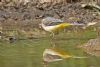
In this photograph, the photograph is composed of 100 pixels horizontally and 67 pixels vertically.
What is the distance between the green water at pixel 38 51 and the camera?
8031 mm

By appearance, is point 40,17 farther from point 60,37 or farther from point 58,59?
point 58,59

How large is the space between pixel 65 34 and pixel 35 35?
2.58ft

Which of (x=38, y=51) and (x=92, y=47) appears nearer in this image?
(x=92, y=47)

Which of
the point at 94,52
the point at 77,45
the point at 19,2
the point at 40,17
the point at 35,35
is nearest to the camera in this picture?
the point at 94,52

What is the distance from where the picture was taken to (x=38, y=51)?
31.9 ft

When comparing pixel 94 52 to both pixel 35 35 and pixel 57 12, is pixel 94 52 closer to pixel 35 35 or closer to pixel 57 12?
pixel 35 35

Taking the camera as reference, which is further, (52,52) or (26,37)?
(26,37)

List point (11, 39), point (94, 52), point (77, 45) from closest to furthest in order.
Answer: point (94, 52) → point (77, 45) → point (11, 39)

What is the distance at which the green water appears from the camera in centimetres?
803

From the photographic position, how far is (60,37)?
12.0 metres

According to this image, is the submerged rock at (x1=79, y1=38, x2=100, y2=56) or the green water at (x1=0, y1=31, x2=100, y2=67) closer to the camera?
the green water at (x1=0, y1=31, x2=100, y2=67)

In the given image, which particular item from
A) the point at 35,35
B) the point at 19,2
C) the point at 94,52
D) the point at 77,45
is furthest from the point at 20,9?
the point at 94,52

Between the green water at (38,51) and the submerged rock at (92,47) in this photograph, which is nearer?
the green water at (38,51)

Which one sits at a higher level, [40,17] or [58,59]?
[58,59]
